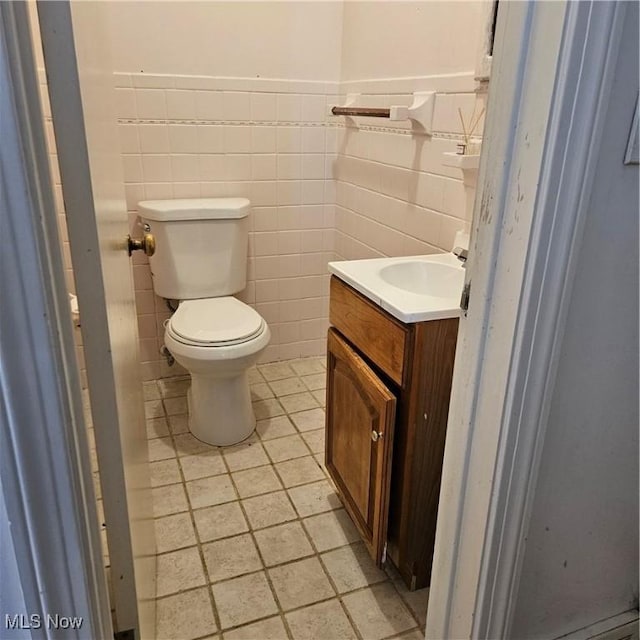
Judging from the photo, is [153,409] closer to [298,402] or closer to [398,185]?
[298,402]

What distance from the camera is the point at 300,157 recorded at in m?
2.47

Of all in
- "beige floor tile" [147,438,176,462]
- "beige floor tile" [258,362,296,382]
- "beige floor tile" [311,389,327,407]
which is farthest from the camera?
"beige floor tile" [258,362,296,382]

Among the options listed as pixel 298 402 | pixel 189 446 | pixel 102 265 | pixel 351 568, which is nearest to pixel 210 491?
pixel 189 446

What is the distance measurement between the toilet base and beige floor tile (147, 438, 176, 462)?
0.36 ft

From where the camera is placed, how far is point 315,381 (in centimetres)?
258

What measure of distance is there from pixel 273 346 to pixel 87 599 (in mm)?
2002

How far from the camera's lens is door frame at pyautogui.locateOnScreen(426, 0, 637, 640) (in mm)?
736

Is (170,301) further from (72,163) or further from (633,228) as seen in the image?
(633,228)

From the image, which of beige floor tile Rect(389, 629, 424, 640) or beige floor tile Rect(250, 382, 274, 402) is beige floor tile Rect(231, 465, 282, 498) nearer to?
beige floor tile Rect(250, 382, 274, 402)

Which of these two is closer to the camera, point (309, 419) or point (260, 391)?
point (309, 419)

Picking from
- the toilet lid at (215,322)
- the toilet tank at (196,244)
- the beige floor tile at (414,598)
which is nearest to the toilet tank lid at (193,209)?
the toilet tank at (196,244)

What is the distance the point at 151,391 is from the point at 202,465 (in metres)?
0.64

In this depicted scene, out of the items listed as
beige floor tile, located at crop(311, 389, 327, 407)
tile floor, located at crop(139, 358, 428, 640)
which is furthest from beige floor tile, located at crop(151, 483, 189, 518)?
beige floor tile, located at crop(311, 389, 327, 407)

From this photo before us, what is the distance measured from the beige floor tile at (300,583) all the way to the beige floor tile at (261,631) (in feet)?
0.17
